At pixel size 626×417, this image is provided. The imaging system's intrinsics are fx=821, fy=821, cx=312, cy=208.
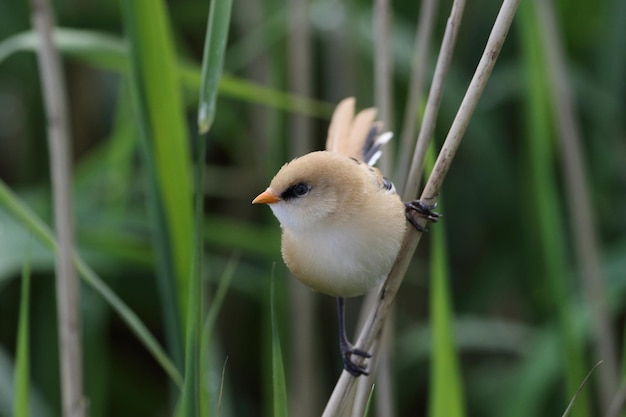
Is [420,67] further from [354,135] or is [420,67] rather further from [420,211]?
[420,211]

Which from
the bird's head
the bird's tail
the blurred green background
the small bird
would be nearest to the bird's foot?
the small bird

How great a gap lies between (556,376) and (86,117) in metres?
1.65

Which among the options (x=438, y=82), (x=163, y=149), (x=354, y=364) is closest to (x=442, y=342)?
(x=354, y=364)

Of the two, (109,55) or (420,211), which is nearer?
(420,211)

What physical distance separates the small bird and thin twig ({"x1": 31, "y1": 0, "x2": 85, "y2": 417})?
0.38m

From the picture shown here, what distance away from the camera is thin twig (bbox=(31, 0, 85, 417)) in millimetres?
1324

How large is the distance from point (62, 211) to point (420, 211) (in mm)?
585

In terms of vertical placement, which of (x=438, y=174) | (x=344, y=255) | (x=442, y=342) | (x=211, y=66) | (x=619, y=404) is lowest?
(x=619, y=404)

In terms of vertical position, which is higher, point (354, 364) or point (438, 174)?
point (438, 174)

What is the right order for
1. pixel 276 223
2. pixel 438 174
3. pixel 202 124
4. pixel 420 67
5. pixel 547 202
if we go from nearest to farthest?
pixel 202 124 < pixel 438 174 < pixel 420 67 < pixel 547 202 < pixel 276 223

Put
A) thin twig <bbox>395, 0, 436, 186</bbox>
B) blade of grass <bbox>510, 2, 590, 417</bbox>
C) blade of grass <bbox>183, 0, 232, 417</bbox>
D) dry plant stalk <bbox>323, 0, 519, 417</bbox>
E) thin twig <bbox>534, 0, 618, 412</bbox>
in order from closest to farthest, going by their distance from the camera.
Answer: blade of grass <bbox>183, 0, 232, 417</bbox>, dry plant stalk <bbox>323, 0, 519, 417</bbox>, thin twig <bbox>395, 0, 436, 186</bbox>, blade of grass <bbox>510, 2, 590, 417</bbox>, thin twig <bbox>534, 0, 618, 412</bbox>

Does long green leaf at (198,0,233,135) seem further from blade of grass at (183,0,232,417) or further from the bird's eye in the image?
the bird's eye

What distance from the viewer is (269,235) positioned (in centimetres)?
220

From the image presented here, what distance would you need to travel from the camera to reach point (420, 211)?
3.97ft
